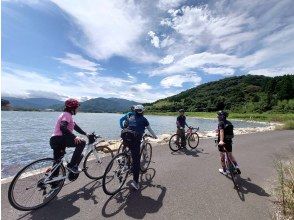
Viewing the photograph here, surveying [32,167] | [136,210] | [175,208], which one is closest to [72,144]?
[32,167]

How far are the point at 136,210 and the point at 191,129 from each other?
9.61 meters

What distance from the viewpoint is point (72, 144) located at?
669 cm

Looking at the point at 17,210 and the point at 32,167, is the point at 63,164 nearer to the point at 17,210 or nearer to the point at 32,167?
the point at 32,167

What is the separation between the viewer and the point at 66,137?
6570 millimetres

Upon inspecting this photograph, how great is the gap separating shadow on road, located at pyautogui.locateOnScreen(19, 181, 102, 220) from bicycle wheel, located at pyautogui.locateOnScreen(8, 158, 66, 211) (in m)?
0.18

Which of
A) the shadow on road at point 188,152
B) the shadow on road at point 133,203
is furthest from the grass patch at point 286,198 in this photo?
the shadow on road at point 188,152

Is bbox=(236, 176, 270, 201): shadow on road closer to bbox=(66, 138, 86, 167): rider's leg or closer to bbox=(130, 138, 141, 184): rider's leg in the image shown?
bbox=(130, 138, 141, 184): rider's leg

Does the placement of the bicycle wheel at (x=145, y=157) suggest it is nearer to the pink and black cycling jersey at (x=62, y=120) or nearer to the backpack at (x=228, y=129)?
the backpack at (x=228, y=129)

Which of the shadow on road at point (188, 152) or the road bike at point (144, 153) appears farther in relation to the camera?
the shadow on road at point (188, 152)

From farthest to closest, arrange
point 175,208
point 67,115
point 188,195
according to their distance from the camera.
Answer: point 188,195 < point 67,115 < point 175,208

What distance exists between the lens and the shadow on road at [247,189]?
7445mm

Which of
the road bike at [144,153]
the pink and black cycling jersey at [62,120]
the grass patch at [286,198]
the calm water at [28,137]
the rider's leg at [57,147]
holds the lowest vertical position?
the calm water at [28,137]

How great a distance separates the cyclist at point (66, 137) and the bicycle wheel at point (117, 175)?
3.02ft

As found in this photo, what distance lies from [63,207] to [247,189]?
5.31 metres
